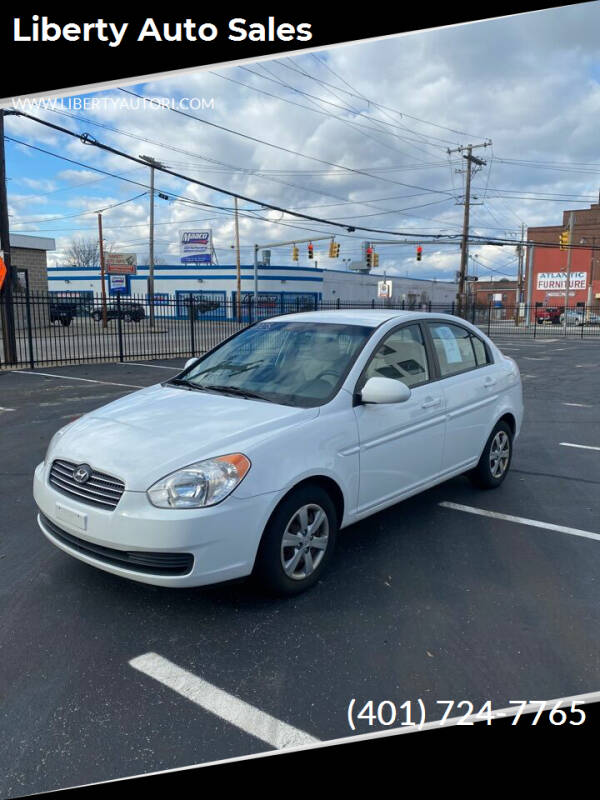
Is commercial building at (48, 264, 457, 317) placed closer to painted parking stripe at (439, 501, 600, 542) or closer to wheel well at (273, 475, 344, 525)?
painted parking stripe at (439, 501, 600, 542)

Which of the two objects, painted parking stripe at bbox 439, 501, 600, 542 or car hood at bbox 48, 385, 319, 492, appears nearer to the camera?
car hood at bbox 48, 385, 319, 492

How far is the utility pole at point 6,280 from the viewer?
576 inches

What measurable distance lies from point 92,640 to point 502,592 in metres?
2.36

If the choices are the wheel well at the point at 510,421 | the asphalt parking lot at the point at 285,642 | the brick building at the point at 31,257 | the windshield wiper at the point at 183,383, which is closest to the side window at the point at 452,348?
the wheel well at the point at 510,421

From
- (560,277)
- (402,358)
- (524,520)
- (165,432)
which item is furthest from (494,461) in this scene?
(560,277)

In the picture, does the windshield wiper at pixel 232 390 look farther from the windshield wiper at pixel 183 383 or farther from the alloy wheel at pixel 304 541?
the alloy wheel at pixel 304 541

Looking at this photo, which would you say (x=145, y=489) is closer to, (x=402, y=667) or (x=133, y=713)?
(x=133, y=713)

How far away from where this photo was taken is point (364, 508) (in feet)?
12.5

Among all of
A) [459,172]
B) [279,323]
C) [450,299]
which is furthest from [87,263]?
[279,323]

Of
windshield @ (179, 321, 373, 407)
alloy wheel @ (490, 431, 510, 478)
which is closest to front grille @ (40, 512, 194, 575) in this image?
windshield @ (179, 321, 373, 407)

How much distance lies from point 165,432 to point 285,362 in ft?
3.95

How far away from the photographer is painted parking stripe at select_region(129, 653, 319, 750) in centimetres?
232

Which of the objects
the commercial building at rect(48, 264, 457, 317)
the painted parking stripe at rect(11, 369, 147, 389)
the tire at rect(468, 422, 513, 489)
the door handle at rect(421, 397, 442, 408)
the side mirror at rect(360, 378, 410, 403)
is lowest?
the painted parking stripe at rect(11, 369, 147, 389)

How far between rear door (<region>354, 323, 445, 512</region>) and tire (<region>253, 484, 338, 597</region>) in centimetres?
39
